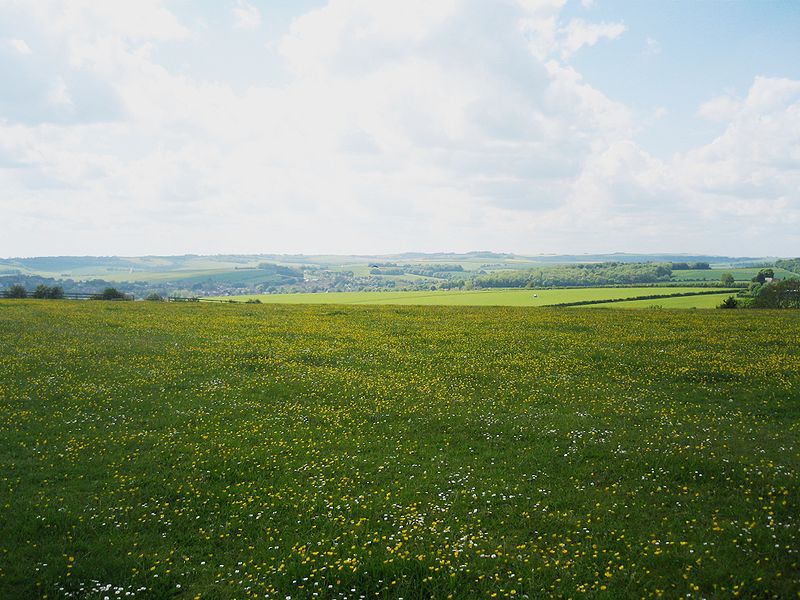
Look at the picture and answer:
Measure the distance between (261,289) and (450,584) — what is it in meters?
189

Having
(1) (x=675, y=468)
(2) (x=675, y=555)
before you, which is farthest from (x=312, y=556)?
(1) (x=675, y=468)

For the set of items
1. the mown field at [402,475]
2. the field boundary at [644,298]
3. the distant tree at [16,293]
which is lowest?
the mown field at [402,475]

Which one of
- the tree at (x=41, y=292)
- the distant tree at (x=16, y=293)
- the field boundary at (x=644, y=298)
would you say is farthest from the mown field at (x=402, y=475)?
the tree at (x=41, y=292)

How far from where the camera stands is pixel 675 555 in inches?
375

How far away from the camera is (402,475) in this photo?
13820 millimetres

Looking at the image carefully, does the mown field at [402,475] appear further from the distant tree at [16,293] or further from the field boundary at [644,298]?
the distant tree at [16,293]

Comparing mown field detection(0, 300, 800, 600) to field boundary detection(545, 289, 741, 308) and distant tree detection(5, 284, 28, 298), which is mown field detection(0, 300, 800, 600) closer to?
field boundary detection(545, 289, 741, 308)

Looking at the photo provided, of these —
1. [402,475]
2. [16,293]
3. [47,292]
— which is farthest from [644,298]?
[16,293]

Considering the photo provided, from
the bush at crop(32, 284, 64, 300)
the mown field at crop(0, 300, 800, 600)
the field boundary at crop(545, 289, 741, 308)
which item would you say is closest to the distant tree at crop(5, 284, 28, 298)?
the bush at crop(32, 284, 64, 300)

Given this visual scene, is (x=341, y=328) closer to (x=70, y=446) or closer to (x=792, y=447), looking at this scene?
(x=70, y=446)

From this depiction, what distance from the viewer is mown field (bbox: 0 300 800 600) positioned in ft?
30.9

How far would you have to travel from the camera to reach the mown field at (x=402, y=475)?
9.41 m

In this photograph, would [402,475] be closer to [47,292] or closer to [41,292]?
[41,292]

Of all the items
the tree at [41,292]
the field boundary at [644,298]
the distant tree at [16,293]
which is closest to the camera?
the field boundary at [644,298]
